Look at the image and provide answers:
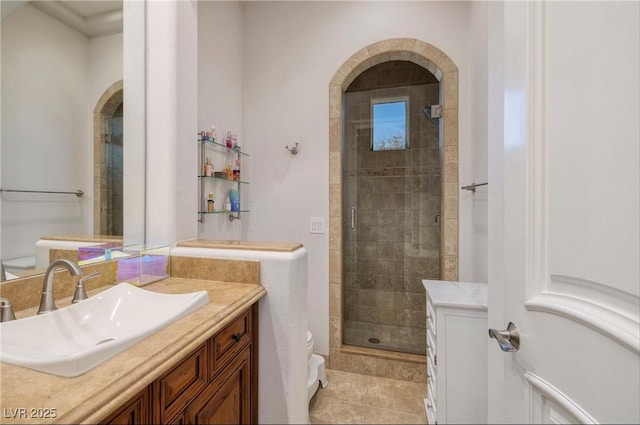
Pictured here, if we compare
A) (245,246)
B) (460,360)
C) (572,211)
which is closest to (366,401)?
(460,360)

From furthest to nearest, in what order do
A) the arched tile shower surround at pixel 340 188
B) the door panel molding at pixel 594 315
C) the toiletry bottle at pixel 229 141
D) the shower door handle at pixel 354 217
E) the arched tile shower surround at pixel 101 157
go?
1. the shower door handle at pixel 354 217
2. the toiletry bottle at pixel 229 141
3. the arched tile shower surround at pixel 340 188
4. the arched tile shower surround at pixel 101 157
5. the door panel molding at pixel 594 315

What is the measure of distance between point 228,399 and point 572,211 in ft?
3.46

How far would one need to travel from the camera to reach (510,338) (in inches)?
26.6

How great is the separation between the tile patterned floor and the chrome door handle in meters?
1.32

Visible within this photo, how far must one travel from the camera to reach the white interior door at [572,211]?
43 centimetres

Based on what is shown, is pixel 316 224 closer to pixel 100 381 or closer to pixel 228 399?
pixel 228 399

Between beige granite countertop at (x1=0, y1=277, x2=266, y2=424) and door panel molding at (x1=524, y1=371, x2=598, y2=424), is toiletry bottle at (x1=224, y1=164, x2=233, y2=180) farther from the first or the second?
door panel molding at (x1=524, y1=371, x2=598, y2=424)

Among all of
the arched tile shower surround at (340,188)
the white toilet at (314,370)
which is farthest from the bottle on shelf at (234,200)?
the white toilet at (314,370)

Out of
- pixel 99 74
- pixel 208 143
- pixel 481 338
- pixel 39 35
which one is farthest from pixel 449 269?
pixel 39 35

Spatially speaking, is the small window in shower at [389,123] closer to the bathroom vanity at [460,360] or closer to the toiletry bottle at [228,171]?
the toiletry bottle at [228,171]

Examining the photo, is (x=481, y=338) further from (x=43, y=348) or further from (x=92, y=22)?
(x=92, y=22)

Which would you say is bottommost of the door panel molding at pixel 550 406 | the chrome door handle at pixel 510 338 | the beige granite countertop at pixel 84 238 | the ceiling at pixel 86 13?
the door panel molding at pixel 550 406

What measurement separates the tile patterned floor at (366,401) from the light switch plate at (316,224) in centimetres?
110

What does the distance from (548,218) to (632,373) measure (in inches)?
10.9
